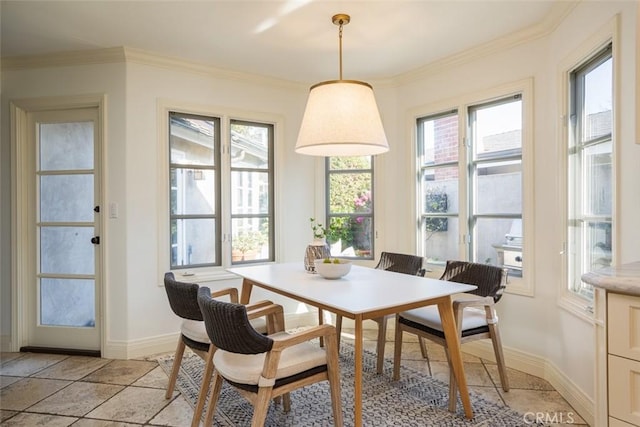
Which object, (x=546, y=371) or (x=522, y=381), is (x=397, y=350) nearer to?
(x=522, y=381)

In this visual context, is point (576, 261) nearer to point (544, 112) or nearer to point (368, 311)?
point (544, 112)

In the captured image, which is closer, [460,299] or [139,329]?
[460,299]

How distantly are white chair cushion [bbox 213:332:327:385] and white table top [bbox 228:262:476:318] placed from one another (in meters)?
0.24

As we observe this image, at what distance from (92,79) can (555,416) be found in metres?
4.10

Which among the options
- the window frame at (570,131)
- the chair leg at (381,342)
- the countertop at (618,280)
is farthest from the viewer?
the chair leg at (381,342)

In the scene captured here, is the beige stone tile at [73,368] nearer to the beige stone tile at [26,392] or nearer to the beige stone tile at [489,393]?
the beige stone tile at [26,392]

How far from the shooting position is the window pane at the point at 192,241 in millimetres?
3410

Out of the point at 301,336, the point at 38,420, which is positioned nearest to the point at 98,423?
the point at 38,420

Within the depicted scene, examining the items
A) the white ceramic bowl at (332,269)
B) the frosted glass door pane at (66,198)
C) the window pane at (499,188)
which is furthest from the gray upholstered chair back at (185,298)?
the window pane at (499,188)

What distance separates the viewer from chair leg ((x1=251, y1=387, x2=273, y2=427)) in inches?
61.7

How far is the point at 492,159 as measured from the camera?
10.2 ft

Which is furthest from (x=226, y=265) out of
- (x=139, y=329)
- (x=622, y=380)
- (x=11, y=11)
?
(x=622, y=380)

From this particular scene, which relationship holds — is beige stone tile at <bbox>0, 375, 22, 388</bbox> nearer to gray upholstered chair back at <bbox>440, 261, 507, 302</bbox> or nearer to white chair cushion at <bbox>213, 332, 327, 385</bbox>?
white chair cushion at <bbox>213, 332, 327, 385</bbox>

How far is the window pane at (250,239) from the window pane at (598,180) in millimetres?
2689
